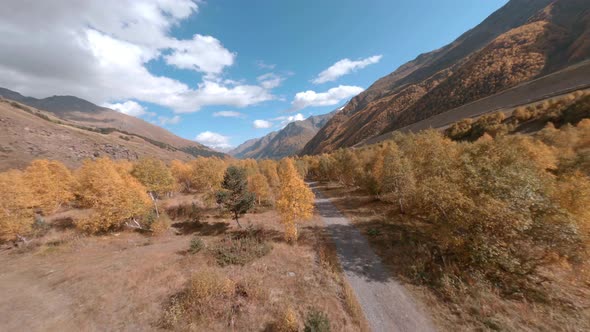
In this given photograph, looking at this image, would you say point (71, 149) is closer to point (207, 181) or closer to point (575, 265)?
point (207, 181)

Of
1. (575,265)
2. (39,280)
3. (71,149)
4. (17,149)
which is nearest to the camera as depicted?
(575,265)

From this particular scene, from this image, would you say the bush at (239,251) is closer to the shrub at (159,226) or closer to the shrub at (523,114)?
the shrub at (159,226)

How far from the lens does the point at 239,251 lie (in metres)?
21.8

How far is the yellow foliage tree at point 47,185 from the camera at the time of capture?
114 ft

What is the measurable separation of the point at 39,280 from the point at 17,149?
160 m

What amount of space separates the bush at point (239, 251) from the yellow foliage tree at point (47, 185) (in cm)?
3718

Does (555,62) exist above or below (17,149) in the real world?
above

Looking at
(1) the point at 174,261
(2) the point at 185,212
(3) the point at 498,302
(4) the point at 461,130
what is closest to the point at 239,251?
(1) the point at 174,261

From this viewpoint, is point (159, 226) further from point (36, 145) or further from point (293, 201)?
point (36, 145)

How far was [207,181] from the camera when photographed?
51.8m

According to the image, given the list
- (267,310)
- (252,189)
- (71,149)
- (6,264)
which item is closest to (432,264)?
(267,310)

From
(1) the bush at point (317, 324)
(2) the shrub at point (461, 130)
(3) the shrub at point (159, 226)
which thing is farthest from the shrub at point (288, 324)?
(2) the shrub at point (461, 130)

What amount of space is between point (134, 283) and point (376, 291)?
20909mm

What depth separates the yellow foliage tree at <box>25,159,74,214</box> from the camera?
1364 inches
